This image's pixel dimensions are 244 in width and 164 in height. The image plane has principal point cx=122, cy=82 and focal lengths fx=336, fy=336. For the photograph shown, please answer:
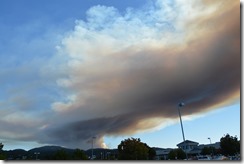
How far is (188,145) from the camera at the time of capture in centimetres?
905

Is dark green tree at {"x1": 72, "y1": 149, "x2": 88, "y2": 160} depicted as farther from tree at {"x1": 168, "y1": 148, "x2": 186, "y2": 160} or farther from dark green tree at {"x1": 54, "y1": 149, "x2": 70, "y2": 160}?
tree at {"x1": 168, "y1": 148, "x2": 186, "y2": 160}

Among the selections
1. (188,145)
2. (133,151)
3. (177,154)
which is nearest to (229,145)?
(177,154)

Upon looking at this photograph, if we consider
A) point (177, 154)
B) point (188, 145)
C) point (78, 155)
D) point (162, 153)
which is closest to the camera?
point (162, 153)

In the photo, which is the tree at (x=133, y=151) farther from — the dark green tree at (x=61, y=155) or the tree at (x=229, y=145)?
the tree at (x=229, y=145)

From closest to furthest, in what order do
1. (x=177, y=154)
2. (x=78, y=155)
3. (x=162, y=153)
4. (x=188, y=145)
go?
(x=162, y=153)
(x=177, y=154)
(x=78, y=155)
(x=188, y=145)

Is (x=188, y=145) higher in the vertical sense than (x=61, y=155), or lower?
higher

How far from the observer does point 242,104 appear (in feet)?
19.5

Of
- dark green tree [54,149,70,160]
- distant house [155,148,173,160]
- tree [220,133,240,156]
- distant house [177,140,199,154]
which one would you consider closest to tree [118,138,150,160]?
distant house [155,148,173,160]

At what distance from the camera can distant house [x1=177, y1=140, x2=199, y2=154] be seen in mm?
8475

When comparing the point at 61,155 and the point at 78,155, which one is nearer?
the point at 61,155

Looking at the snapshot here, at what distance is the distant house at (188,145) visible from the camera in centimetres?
848

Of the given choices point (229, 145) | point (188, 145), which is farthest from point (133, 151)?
point (229, 145)

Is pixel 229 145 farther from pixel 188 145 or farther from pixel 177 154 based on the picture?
pixel 188 145

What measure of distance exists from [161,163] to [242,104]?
5.94ft
